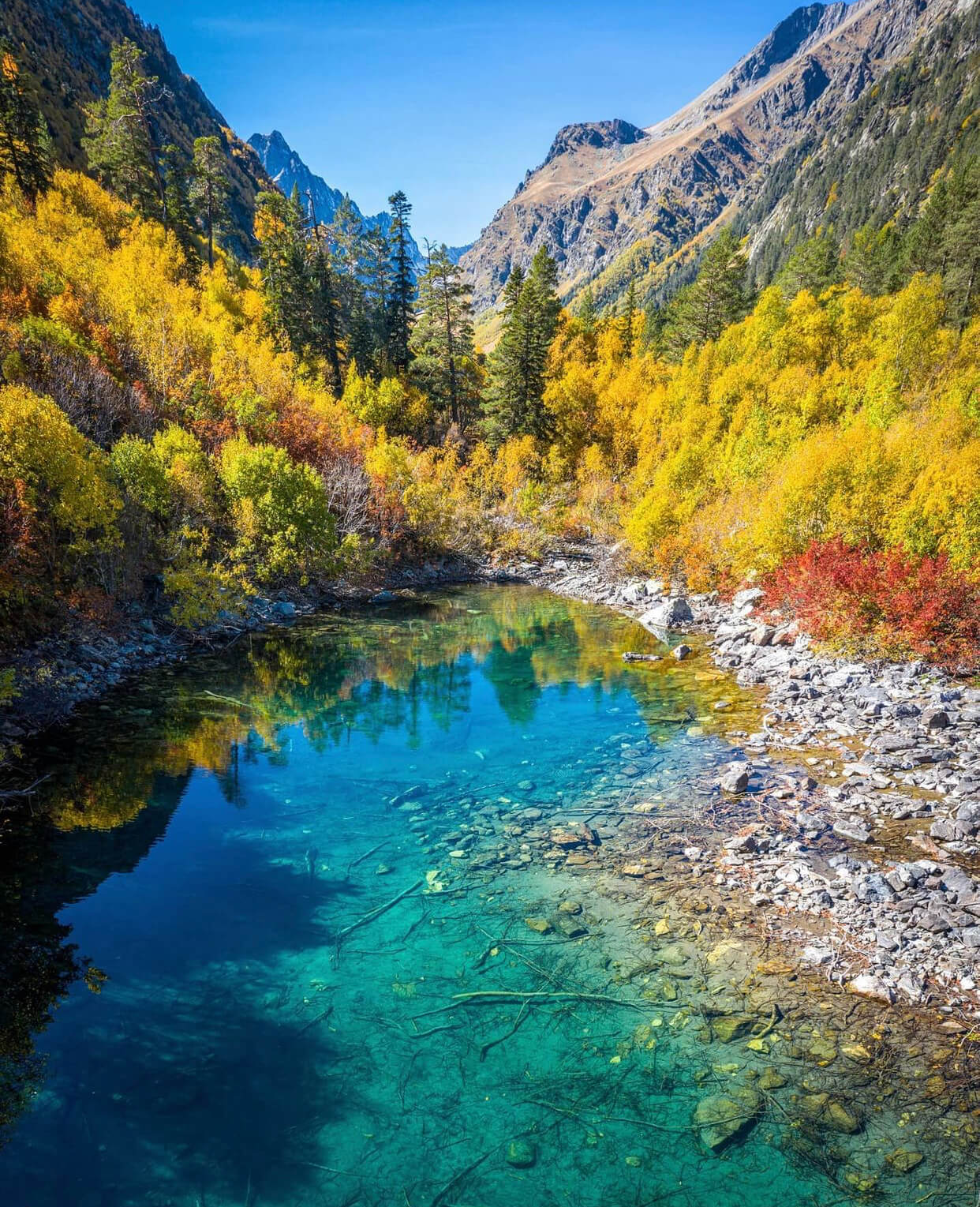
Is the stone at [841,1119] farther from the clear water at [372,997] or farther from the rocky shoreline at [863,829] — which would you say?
the rocky shoreline at [863,829]

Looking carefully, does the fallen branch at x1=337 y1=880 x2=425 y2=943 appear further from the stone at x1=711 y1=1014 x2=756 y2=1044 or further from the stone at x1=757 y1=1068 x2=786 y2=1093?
the stone at x1=757 y1=1068 x2=786 y2=1093

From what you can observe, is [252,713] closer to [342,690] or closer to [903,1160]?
[342,690]

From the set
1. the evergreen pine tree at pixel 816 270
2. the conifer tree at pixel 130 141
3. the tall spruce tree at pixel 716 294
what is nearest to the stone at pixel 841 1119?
the tall spruce tree at pixel 716 294

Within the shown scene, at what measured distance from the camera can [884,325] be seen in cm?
3978

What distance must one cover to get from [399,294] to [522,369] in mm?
15398

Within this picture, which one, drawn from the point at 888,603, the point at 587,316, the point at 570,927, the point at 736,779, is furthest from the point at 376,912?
the point at 587,316

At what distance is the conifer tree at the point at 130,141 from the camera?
136 feet

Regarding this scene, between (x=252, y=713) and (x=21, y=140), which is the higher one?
(x=21, y=140)

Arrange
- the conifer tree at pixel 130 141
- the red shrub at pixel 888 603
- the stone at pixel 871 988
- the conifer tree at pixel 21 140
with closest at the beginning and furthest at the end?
the stone at pixel 871 988 → the red shrub at pixel 888 603 → the conifer tree at pixel 21 140 → the conifer tree at pixel 130 141

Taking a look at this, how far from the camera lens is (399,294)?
5309cm

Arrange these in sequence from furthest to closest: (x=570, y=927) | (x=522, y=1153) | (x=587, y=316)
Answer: (x=587, y=316) < (x=570, y=927) < (x=522, y=1153)

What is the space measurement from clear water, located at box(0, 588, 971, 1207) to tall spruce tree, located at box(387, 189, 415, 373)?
46.8 metres

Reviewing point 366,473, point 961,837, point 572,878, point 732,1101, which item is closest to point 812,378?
point 366,473

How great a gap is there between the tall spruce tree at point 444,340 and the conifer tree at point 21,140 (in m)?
26.2
